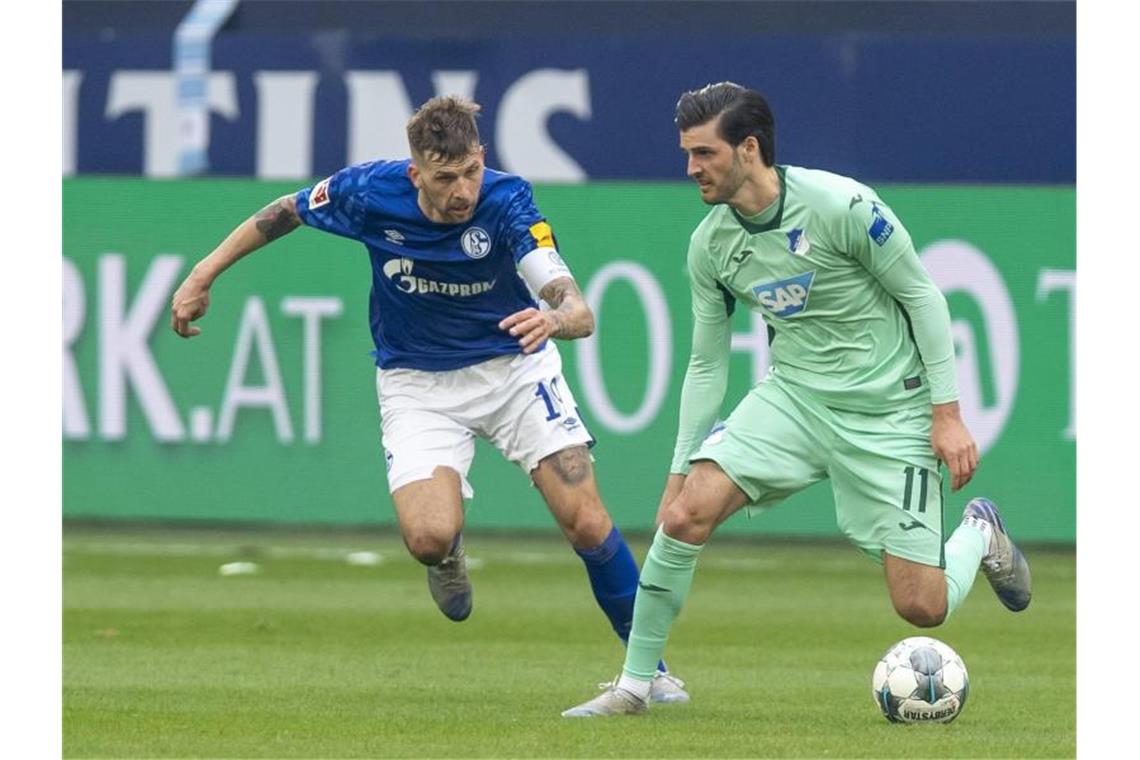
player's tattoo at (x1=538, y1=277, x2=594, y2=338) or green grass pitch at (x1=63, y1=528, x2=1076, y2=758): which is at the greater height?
player's tattoo at (x1=538, y1=277, x2=594, y2=338)

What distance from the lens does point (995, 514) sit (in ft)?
30.4

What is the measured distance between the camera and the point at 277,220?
366 inches

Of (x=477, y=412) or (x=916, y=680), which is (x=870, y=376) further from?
(x=477, y=412)

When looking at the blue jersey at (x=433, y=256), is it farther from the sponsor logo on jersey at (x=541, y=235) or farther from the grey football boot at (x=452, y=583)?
the grey football boot at (x=452, y=583)

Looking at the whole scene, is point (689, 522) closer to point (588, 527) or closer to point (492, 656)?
point (588, 527)

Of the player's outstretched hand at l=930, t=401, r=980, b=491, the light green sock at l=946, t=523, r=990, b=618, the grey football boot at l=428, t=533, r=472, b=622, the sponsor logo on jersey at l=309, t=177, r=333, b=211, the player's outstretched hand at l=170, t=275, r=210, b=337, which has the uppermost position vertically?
the sponsor logo on jersey at l=309, t=177, r=333, b=211

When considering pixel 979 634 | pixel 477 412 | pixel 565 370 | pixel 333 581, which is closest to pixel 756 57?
pixel 565 370

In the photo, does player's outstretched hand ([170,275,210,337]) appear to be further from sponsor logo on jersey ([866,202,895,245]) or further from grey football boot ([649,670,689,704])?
sponsor logo on jersey ([866,202,895,245])

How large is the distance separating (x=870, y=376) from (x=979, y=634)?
12.7 feet

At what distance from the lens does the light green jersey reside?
828 cm

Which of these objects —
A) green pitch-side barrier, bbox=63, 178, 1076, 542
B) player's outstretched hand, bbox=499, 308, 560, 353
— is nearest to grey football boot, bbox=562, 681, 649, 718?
player's outstretched hand, bbox=499, 308, 560, 353

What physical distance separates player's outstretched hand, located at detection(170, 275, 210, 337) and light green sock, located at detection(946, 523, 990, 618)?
2.87m

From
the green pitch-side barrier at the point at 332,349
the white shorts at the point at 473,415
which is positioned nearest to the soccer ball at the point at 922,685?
the white shorts at the point at 473,415

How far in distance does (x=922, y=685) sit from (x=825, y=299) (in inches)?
54.4
